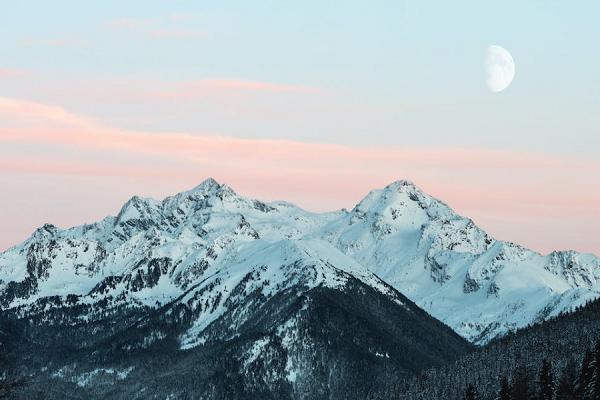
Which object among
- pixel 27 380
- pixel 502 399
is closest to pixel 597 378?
pixel 502 399

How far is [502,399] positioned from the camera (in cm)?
18988

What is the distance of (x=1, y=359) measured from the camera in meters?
49.8

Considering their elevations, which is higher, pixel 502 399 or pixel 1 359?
pixel 1 359

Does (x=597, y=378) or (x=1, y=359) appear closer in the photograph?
(x=1, y=359)

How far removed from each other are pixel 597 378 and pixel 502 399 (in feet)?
69.8

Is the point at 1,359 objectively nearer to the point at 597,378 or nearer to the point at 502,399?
the point at 502,399

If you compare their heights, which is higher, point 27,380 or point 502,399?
point 27,380

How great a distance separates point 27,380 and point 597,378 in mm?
162804

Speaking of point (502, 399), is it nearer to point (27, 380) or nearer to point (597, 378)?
point (597, 378)

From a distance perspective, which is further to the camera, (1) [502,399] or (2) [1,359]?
(1) [502,399]

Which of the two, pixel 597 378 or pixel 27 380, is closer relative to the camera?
pixel 27 380

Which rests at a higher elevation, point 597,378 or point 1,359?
point 1,359

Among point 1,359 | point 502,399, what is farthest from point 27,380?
point 502,399

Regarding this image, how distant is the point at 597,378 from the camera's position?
7849 inches
